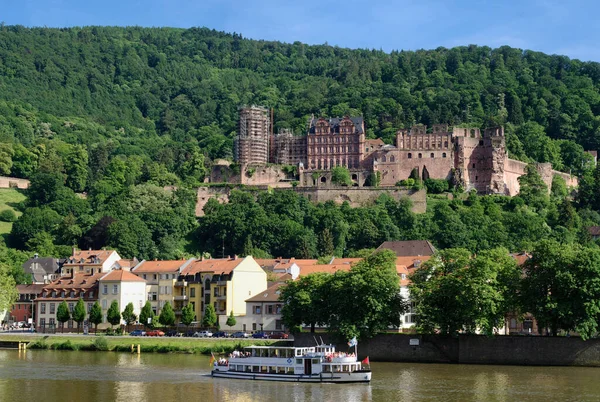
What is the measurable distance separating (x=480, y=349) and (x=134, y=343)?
27237 mm

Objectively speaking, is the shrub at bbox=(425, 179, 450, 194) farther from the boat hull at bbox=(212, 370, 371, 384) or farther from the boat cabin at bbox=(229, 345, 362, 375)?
the boat hull at bbox=(212, 370, 371, 384)

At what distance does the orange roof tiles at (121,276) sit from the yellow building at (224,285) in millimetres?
4397

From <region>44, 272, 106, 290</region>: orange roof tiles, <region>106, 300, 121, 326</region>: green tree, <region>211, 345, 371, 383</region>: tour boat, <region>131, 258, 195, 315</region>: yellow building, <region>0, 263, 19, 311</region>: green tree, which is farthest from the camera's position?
<region>44, 272, 106, 290</region>: orange roof tiles

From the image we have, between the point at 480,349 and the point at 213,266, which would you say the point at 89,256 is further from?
the point at 480,349

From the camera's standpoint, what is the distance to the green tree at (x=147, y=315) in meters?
94.6

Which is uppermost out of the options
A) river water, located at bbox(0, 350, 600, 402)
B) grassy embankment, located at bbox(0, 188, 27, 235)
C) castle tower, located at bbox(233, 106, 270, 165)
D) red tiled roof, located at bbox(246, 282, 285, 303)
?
castle tower, located at bbox(233, 106, 270, 165)

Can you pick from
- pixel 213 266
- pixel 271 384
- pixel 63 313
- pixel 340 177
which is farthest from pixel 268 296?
pixel 340 177

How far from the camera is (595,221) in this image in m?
146

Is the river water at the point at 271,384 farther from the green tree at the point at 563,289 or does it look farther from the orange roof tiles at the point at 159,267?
the orange roof tiles at the point at 159,267

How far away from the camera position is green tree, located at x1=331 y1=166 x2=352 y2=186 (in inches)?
5994

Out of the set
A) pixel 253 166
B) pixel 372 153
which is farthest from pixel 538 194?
pixel 253 166

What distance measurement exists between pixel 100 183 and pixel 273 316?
75517mm

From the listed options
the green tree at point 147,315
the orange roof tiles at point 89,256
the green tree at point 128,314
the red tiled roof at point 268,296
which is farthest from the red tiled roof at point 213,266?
the orange roof tiles at point 89,256

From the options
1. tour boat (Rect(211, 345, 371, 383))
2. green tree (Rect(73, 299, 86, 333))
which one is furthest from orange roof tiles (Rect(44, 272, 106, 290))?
tour boat (Rect(211, 345, 371, 383))
